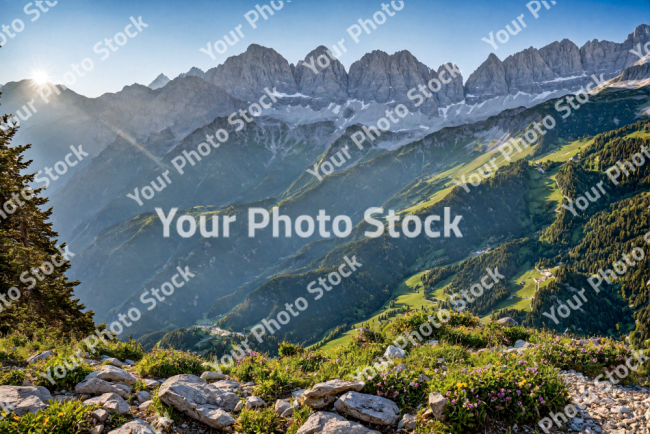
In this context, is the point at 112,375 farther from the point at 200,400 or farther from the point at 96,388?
A: the point at 200,400

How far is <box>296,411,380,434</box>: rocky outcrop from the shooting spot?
8.92 m

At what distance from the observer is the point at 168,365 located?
13422 millimetres

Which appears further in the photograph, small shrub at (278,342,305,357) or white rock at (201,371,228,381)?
small shrub at (278,342,305,357)

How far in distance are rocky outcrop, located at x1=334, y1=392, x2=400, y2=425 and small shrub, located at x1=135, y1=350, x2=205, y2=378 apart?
22.1ft

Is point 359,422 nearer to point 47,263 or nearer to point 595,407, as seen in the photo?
point 595,407

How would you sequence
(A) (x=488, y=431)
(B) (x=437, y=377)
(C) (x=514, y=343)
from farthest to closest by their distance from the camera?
(C) (x=514, y=343), (B) (x=437, y=377), (A) (x=488, y=431)

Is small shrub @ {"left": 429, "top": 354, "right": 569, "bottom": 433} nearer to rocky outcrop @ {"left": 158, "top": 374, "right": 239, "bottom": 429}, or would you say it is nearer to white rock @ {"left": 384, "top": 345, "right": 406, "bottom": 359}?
white rock @ {"left": 384, "top": 345, "right": 406, "bottom": 359}

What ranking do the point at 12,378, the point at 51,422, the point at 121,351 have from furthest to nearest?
the point at 121,351 < the point at 12,378 < the point at 51,422

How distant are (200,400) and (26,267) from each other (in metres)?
17.3

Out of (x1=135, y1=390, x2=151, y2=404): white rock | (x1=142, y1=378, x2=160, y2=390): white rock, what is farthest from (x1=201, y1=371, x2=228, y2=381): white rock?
(x1=135, y1=390, x2=151, y2=404): white rock

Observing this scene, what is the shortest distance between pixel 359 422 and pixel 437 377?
282cm

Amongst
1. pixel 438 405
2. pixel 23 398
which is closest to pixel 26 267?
pixel 23 398

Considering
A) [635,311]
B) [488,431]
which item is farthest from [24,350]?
[635,311]

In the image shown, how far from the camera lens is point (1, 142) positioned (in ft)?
77.1
